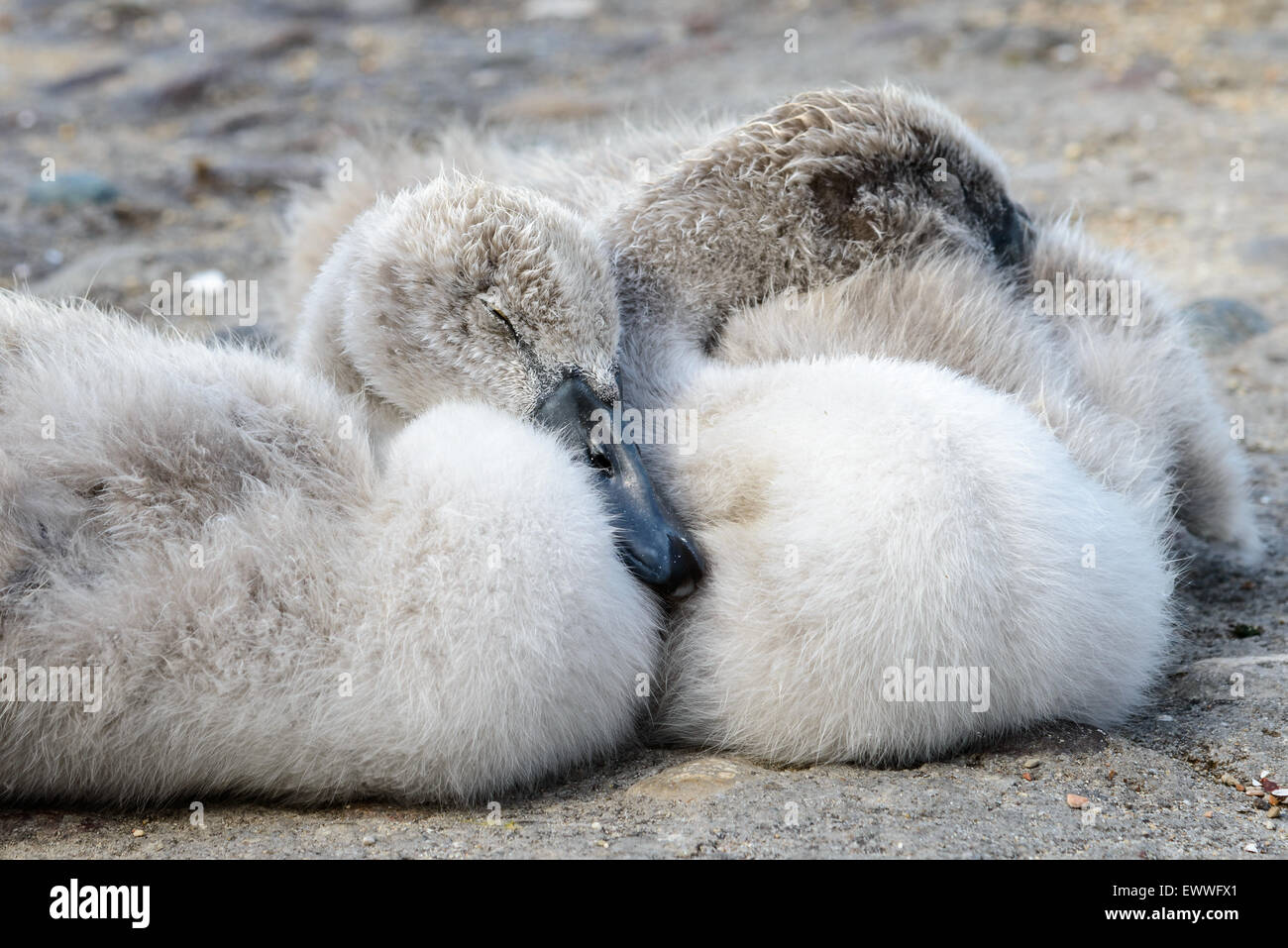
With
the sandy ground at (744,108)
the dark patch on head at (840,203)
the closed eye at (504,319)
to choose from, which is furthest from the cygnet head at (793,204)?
the sandy ground at (744,108)

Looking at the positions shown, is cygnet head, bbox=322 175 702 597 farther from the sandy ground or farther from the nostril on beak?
the sandy ground

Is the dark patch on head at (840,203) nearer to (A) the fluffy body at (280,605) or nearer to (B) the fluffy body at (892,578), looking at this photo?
(B) the fluffy body at (892,578)

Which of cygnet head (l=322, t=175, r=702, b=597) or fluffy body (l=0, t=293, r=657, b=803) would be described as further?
cygnet head (l=322, t=175, r=702, b=597)

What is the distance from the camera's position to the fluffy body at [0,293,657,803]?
2424mm

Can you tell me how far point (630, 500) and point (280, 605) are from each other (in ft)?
2.28

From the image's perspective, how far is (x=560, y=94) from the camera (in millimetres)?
8406

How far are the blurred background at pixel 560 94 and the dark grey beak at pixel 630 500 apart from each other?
2.74m

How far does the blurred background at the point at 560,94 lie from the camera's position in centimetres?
610

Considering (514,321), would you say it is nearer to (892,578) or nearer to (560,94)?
(892,578)

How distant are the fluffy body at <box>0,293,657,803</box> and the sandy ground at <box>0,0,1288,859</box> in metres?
0.12

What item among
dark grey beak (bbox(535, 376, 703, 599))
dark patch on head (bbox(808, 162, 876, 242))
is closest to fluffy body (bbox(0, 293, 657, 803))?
dark grey beak (bbox(535, 376, 703, 599))

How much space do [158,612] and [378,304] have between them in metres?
0.87

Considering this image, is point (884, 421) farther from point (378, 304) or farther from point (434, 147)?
point (434, 147)

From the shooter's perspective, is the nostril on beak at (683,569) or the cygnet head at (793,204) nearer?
the nostril on beak at (683,569)
